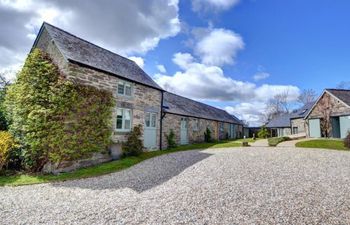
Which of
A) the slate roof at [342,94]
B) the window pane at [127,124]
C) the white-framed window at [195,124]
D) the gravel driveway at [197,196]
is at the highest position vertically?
the slate roof at [342,94]

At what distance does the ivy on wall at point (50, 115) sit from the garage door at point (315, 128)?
24.2 m

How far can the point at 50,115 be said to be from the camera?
1012 cm

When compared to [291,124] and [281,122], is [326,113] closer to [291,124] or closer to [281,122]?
[291,124]

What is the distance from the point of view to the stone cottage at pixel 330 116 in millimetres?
22156

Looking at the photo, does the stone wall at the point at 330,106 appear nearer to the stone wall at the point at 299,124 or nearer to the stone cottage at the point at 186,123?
the stone wall at the point at 299,124

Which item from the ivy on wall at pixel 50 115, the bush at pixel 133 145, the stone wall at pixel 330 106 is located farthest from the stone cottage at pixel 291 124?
the ivy on wall at pixel 50 115

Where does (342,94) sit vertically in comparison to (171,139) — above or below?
above

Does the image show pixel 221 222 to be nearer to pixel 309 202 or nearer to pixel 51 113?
pixel 309 202

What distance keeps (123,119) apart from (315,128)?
22697 millimetres

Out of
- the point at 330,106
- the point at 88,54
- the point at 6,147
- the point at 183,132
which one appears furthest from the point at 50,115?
the point at 330,106

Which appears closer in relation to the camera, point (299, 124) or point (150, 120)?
point (150, 120)

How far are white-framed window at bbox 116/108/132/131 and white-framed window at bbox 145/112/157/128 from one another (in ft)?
5.90

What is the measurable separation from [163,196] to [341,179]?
22.1ft

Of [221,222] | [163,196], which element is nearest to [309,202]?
[221,222]
